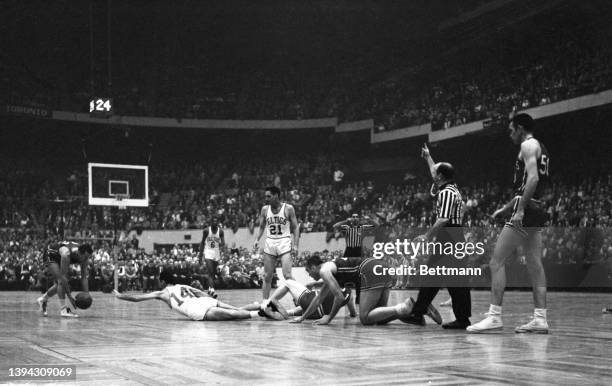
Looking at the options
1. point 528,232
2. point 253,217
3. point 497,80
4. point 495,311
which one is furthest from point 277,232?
point 497,80

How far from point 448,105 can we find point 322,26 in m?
11.4

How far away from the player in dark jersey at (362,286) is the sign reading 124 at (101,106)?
77.6ft

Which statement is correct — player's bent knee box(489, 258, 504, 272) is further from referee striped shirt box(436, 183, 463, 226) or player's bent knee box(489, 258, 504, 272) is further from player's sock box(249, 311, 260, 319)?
player's sock box(249, 311, 260, 319)

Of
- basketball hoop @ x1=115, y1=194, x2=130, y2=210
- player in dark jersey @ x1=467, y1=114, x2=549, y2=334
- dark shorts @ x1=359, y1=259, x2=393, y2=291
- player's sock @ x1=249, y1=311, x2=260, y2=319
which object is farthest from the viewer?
basketball hoop @ x1=115, y1=194, x2=130, y2=210

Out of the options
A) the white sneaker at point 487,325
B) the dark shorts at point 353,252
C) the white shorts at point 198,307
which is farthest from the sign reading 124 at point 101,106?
the white sneaker at point 487,325

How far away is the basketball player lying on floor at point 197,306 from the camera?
9539 mm

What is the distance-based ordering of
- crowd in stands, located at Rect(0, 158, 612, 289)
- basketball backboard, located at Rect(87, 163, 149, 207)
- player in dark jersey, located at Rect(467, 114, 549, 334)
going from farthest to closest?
basketball backboard, located at Rect(87, 163, 149, 207), crowd in stands, located at Rect(0, 158, 612, 289), player in dark jersey, located at Rect(467, 114, 549, 334)

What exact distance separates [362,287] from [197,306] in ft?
8.25

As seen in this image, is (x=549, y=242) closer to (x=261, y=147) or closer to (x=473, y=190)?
(x=473, y=190)

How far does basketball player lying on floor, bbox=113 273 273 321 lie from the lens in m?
9.54

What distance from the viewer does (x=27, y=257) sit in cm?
2819

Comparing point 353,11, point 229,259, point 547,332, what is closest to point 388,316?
point 547,332

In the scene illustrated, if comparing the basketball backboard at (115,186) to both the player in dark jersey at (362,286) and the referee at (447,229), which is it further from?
the referee at (447,229)

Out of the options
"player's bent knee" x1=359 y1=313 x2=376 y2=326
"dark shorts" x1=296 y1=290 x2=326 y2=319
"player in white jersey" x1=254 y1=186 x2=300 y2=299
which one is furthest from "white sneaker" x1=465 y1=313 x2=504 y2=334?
"player in white jersey" x1=254 y1=186 x2=300 y2=299
